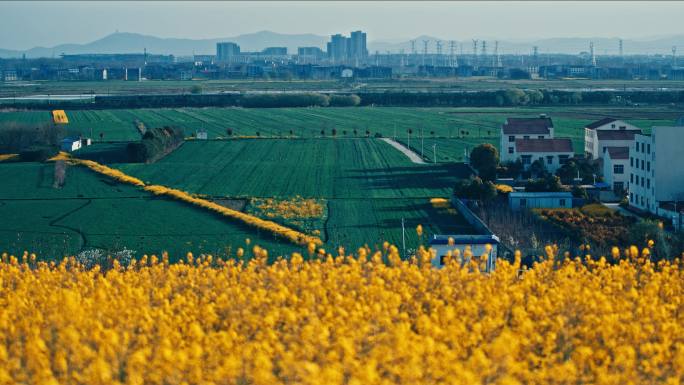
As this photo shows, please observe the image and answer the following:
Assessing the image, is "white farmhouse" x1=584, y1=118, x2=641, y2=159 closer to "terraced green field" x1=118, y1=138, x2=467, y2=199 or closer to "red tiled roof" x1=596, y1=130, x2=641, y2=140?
"red tiled roof" x1=596, y1=130, x2=641, y2=140

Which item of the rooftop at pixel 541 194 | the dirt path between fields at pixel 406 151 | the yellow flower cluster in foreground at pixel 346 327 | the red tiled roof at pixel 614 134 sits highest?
the red tiled roof at pixel 614 134

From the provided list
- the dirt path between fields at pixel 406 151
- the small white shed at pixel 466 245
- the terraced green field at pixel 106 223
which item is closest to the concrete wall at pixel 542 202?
the terraced green field at pixel 106 223

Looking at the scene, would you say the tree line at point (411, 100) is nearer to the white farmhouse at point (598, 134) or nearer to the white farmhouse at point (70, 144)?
the white farmhouse at point (70, 144)

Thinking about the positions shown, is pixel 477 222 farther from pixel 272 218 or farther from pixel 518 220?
pixel 272 218

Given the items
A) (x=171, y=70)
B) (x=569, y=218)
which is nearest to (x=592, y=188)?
(x=569, y=218)

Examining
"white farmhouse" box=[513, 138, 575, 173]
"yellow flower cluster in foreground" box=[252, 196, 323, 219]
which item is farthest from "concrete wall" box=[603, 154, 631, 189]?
"yellow flower cluster in foreground" box=[252, 196, 323, 219]
